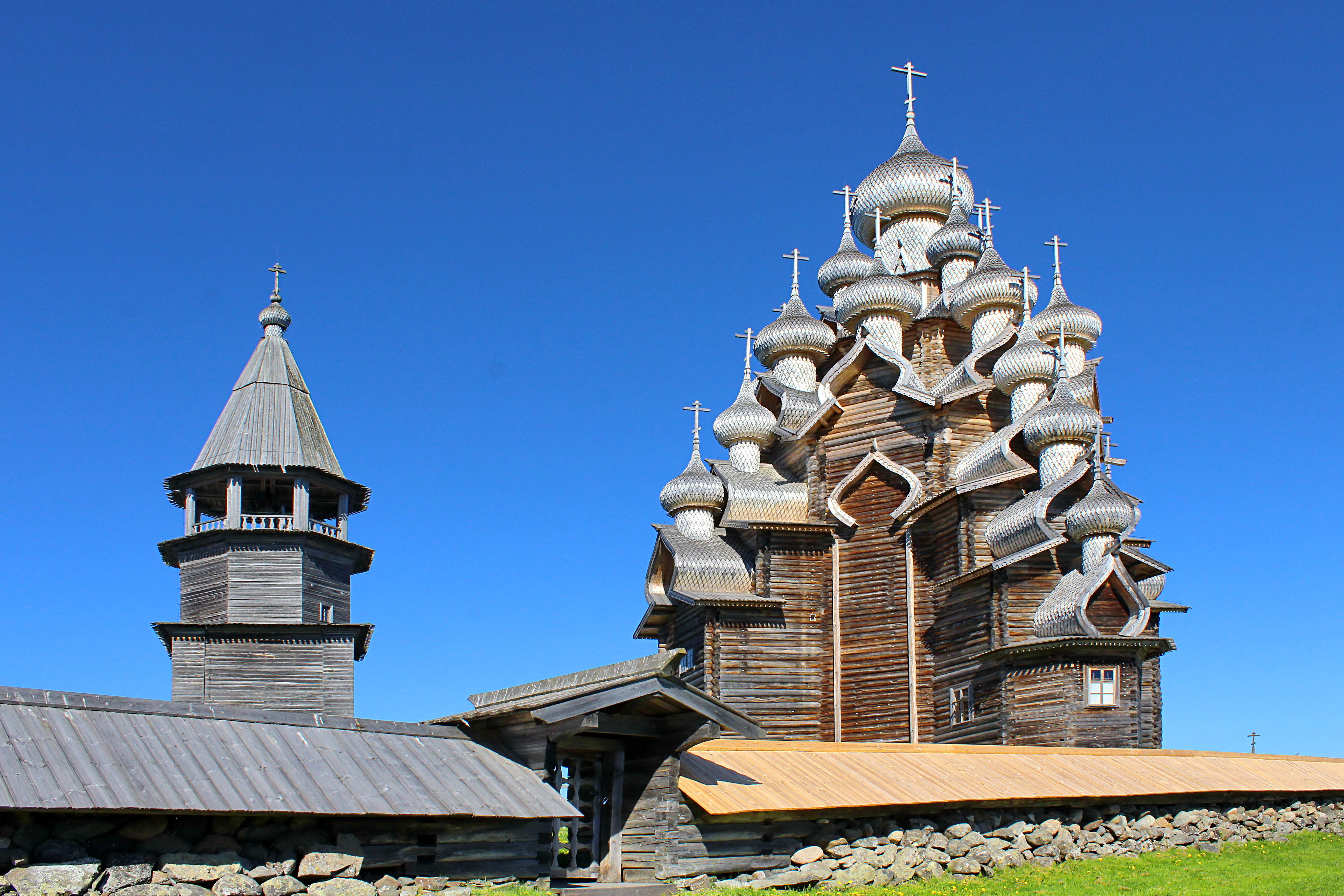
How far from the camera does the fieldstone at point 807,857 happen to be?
1463 cm

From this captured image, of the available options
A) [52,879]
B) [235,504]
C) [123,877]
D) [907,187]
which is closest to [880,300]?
[907,187]

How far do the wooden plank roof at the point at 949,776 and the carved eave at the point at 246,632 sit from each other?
15.0 m

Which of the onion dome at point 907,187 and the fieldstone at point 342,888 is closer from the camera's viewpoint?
the fieldstone at point 342,888

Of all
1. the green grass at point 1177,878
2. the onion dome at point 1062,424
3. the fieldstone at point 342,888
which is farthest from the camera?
the onion dome at point 1062,424

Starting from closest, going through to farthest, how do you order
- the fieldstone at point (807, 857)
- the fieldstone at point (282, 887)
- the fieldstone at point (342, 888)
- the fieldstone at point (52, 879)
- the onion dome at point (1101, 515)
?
1. the fieldstone at point (52, 879)
2. the fieldstone at point (282, 887)
3. the fieldstone at point (342, 888)
4. the fieldstone at point (807, 857)
5. the onion dome at point (1101, 515)

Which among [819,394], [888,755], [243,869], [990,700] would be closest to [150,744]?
[243,869]

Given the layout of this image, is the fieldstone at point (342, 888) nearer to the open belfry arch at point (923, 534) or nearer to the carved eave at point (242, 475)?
the open belfry arch at point (923, 534)

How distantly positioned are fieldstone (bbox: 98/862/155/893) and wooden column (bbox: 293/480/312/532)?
1956cm

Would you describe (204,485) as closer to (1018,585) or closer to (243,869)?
(1018,585)

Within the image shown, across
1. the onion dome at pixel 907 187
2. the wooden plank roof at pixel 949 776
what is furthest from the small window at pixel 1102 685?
the onion dome at pixel 907 187

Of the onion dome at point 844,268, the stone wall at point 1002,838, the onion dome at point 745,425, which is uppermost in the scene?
the onion dome at point 844,268

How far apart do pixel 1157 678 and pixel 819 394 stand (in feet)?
30.9

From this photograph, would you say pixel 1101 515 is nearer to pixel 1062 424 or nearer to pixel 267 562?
pixel 1062 424

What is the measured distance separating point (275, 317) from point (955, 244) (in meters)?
16.8
